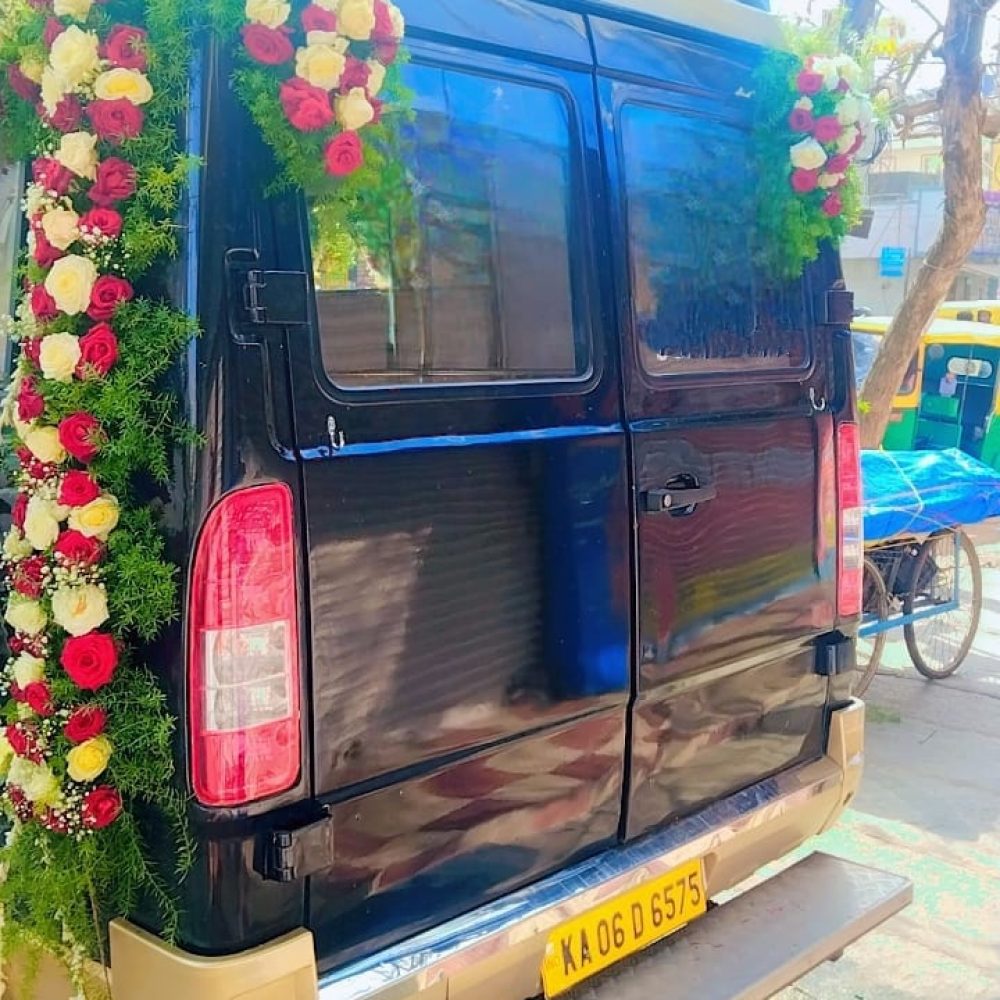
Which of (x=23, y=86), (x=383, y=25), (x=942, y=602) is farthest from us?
(x=942, y=602)

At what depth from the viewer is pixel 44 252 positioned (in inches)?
82.1

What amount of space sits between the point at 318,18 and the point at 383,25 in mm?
112

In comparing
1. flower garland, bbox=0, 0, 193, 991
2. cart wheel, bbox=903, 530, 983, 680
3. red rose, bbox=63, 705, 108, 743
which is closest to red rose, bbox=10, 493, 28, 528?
flower garland, bbox=0, 0, 193, 991

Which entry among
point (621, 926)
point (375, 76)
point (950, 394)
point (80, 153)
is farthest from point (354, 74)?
point (950, 394)

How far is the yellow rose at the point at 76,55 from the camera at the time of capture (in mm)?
1979

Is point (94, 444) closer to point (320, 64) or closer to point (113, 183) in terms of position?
point (113, 183)

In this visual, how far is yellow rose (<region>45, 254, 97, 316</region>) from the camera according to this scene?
2.00m

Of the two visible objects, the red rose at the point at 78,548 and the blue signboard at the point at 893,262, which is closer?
the red rose at the point at 78,548

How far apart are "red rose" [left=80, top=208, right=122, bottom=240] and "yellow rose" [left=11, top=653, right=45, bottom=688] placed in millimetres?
743

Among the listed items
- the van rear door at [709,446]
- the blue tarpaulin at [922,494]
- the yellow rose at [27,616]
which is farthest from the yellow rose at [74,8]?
the blue tarpaulin at [922,494]

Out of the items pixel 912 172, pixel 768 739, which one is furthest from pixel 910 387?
pixel 912 172

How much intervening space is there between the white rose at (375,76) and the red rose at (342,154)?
9 cm

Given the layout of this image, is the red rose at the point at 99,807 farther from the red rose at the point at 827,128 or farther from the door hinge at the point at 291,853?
the red rose at the point at 827,128

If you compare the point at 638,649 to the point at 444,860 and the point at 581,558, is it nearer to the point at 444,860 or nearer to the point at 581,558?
the point at 581,558
